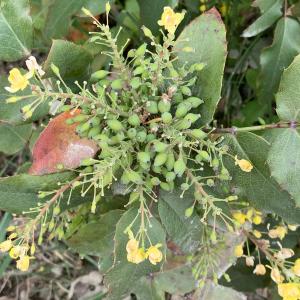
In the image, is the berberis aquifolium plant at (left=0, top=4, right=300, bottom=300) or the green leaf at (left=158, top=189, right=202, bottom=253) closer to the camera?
the berberis aquifolium plant at (left=0, top=4, right=300, bottom=300)

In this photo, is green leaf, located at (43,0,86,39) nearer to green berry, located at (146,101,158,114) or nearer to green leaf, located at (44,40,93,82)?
green leaf, located at (44,40,93,82)

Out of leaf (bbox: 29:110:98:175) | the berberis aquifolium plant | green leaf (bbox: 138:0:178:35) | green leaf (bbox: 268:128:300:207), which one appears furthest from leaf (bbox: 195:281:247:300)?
green leaf (bbox: 138:0:178:35)

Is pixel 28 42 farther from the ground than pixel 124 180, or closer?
farther from the ground

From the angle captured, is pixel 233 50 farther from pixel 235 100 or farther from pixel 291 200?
pixel 291 200

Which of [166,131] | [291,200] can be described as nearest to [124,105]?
[166,131]

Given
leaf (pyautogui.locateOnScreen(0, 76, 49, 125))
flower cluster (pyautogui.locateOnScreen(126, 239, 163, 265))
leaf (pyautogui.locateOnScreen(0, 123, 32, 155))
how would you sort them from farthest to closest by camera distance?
leaf (pyautogui.locateOnScreen(0, 123, 32, 155))
leaf (pyautogui.locateOnScreen(0, 76, 49, 125))
flower cluster (pyautogui.locateOnScreen(126, 239, 163, 265))

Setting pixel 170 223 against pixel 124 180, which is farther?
pixel 170 223

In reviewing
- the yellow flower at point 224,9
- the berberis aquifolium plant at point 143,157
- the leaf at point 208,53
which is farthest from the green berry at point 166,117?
the yellow flower at point 224,9

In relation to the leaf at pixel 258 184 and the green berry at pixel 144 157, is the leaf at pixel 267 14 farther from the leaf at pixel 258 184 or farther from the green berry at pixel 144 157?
the green berry at pixel 144 157
